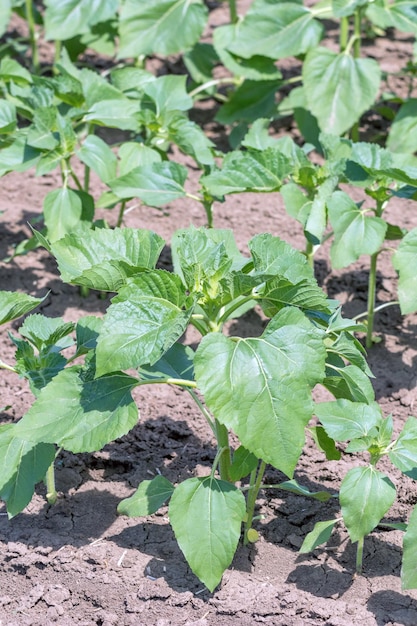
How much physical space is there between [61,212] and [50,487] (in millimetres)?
1258

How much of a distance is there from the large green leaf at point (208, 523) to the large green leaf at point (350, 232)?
1.14 meters

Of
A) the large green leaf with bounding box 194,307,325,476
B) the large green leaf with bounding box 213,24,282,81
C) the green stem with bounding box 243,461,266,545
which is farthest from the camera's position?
the large green leaf with bounding box 213,24,282,81

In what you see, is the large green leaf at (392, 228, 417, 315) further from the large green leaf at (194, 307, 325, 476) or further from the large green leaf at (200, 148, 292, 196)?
the large green leaf at (194, 307, 325, 476)

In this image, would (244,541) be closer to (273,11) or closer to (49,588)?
(49,588)

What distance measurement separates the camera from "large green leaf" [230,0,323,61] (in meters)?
4.95

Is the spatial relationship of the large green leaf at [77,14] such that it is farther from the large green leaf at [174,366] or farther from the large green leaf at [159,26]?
the large green leaf at [174,366]

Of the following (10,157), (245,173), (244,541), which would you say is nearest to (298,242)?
(245,173)

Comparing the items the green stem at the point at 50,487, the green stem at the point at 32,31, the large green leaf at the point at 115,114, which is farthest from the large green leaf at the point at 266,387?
the green stem at the point at 32,31

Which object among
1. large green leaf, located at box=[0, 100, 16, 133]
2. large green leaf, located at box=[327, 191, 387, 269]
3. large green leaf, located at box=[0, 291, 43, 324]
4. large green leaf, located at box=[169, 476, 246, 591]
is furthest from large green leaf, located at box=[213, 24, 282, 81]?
large green leaf, located at box=[169, 476, 246, 591]

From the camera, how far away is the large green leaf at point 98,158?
4008mm

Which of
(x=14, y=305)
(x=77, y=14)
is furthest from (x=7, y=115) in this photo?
(x=77, y=14)

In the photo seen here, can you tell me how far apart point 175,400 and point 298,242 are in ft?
4.00

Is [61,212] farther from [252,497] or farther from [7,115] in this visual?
[252,497]

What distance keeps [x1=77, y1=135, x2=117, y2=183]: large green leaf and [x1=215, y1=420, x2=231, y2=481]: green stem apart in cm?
146
